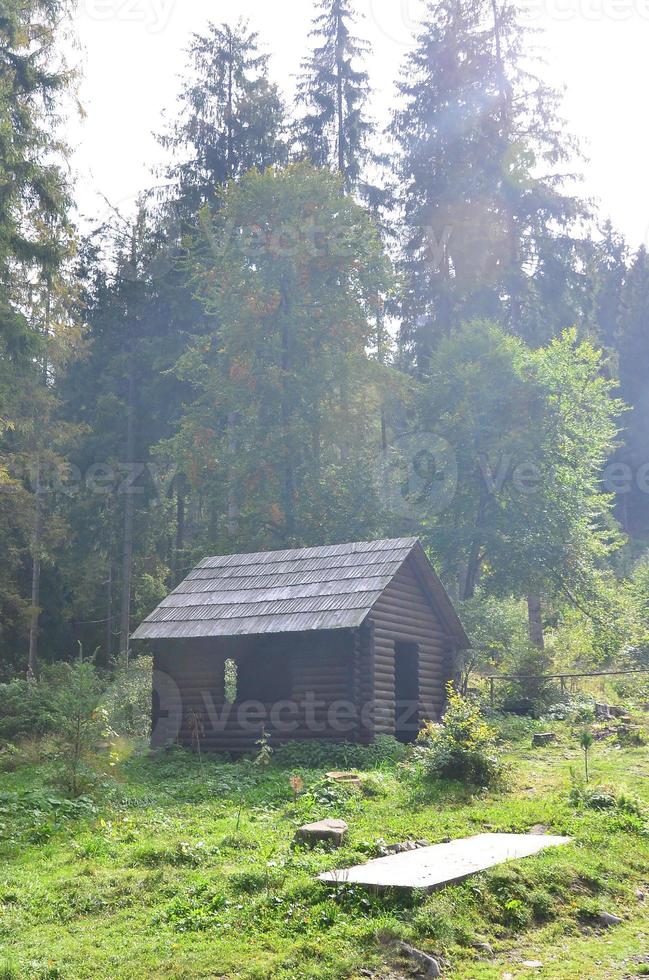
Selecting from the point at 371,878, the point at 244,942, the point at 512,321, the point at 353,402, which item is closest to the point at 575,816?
the point at 371,878

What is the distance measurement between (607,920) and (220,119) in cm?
3676

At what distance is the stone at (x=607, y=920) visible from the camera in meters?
8.62

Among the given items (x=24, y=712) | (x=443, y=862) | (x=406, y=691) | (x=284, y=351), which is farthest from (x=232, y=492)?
(x=443, y=862)

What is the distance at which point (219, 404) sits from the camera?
34.2m

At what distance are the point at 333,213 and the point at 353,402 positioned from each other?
674cm

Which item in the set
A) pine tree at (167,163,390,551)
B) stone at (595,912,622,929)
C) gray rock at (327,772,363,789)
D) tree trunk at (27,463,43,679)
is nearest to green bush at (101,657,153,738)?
tree trunk at (27,463,43,679)

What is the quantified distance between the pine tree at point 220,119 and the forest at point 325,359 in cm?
11

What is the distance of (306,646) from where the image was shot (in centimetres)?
2012

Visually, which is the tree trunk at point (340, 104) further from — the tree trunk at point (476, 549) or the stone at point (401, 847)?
the stone at point (401, 847)

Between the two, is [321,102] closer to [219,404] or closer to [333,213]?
[333,213]

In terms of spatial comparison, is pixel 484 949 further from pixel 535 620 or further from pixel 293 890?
pixel 535 620

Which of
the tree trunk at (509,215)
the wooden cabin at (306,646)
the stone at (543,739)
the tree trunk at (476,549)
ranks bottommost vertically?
the stone at (543,739)

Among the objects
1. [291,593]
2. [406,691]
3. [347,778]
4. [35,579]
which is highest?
[35,579]

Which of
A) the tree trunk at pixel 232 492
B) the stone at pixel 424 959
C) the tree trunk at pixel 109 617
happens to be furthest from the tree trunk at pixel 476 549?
the stone at pixel 424 959
